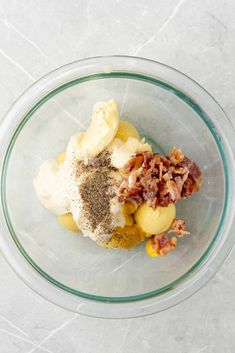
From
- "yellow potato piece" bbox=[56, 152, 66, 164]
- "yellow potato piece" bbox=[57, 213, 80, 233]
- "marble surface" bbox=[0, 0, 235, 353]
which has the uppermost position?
"marble surface" bbox=[0, 0, 235, 353]

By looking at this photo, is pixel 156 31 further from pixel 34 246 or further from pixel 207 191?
pixel 34 246

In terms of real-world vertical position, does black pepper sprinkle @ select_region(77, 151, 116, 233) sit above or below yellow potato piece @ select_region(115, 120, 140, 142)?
below

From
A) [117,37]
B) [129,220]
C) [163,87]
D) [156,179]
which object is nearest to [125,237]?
[129,220]

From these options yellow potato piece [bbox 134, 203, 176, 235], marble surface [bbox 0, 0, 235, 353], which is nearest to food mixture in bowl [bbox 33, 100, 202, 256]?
yellow potato piece [bbox 134, 203, 176, 235]

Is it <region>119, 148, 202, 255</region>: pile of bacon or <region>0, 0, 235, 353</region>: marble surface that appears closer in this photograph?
<region>119, 148, 202, 255</region>: pile of bacon

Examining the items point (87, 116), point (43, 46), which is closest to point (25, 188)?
point (87, 116)

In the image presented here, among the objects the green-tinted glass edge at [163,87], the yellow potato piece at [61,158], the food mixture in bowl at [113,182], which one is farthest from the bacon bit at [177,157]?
the yellow potato piece at [61,158]

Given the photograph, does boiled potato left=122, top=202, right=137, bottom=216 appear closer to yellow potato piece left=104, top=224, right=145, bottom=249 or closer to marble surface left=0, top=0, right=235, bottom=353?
yellow potato piece left=104, top=224, right=145, bottom=249
